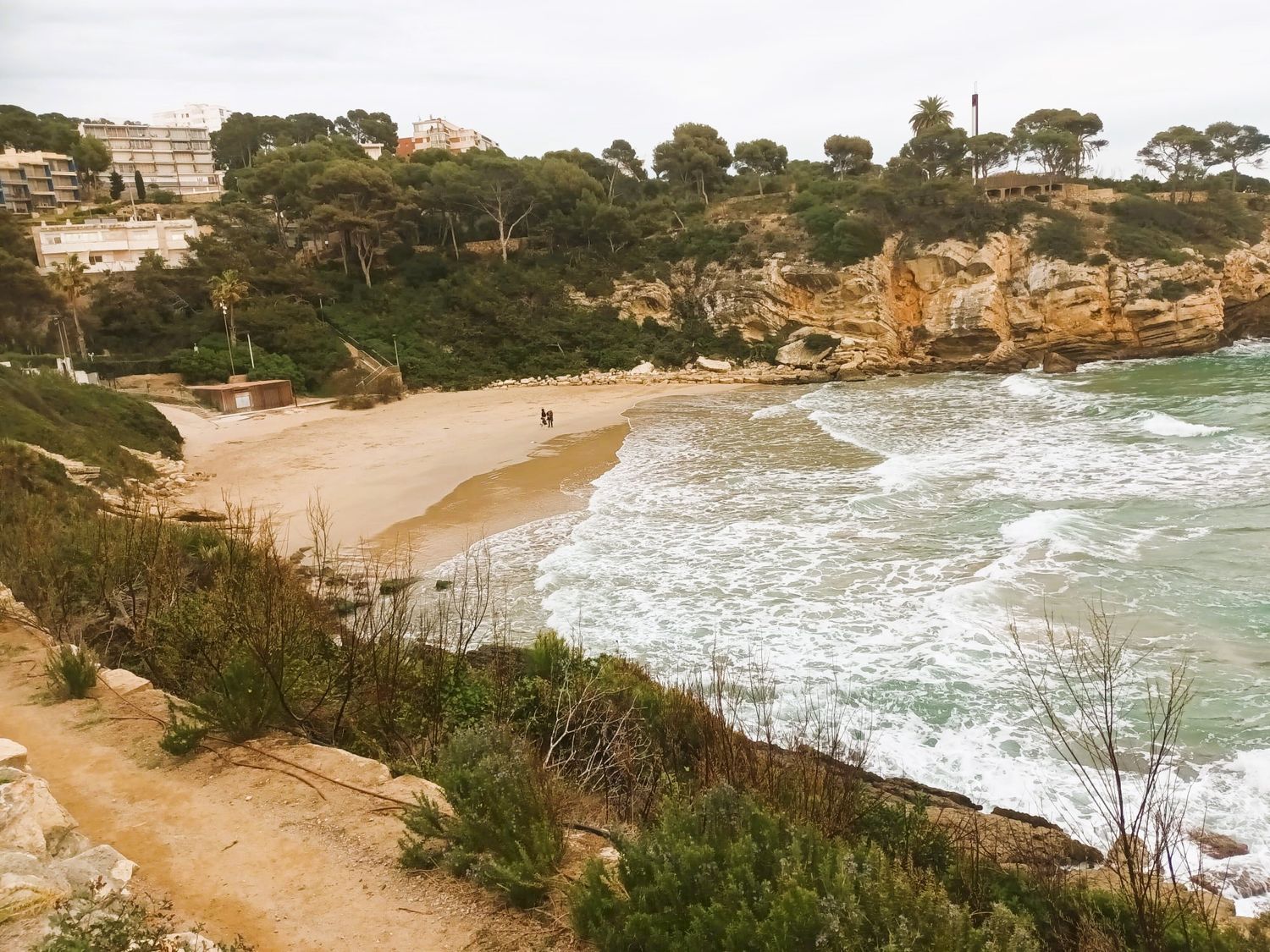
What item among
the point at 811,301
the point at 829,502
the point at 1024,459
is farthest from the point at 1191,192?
the point at 829,502

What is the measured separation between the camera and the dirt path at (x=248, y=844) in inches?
168

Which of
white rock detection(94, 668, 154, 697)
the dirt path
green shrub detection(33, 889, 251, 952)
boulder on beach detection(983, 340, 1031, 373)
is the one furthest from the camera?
boulder on beach detection(983, 340, 1031, 373)

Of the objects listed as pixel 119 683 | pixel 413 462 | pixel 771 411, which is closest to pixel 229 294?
pixel 413 462

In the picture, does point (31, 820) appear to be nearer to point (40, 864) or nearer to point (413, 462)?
point (40, 864)

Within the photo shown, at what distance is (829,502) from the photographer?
18.8 metres

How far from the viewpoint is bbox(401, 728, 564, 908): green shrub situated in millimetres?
4422

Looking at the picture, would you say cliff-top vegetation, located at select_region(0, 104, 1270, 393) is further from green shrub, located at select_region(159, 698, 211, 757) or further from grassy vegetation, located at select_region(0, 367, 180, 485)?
green shrub, located at select_region(159, 698, 211, 757)

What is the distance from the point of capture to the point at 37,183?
69.9 m

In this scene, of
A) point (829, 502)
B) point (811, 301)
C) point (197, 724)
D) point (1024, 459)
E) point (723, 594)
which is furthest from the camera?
point (811, 301)

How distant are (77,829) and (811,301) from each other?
1993 inches

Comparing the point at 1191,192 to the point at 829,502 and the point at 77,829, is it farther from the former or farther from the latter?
the point at 77,829

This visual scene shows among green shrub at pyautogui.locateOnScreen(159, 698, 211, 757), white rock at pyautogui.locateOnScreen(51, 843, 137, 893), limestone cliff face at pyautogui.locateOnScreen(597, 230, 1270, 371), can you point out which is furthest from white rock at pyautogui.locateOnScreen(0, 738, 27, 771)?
limestone cliff face at pyautogui.locateOnScreen(597, 230, 1270, 371)

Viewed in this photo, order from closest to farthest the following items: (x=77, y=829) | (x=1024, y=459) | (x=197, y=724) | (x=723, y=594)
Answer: (x=77, y=829)
(x=197, y=724)
(x=723, y=594)
(x=1024, y=459)

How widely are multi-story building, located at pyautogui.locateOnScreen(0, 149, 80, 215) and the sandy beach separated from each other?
48.9 metres
